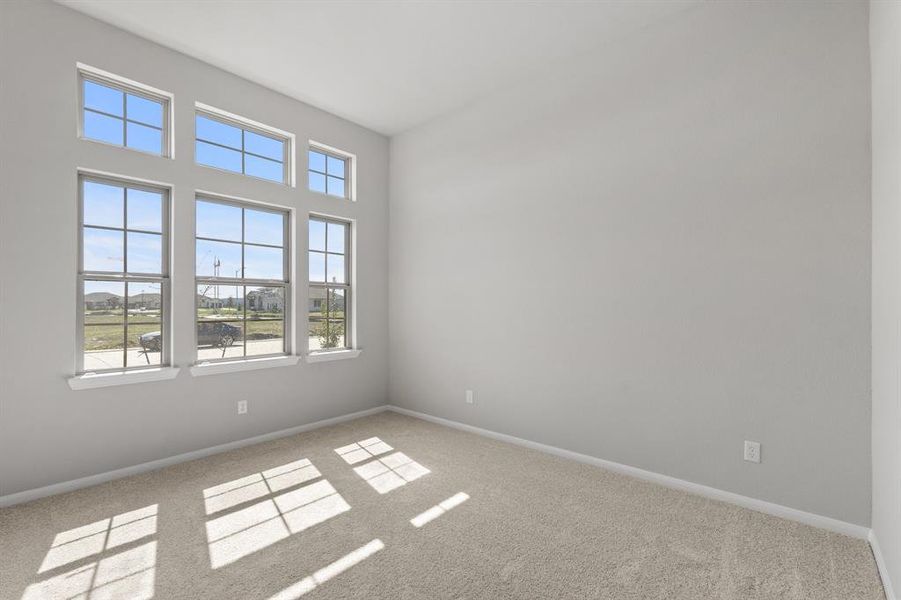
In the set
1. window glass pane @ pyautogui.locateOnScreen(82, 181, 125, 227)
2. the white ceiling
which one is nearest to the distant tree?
window glass pane @ pyautogui.locateOnScreen(82, 181, 125, 227)

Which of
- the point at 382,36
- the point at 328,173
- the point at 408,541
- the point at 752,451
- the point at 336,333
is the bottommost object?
the point at 408,541

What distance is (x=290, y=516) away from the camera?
2.47 meters

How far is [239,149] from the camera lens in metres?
3.76

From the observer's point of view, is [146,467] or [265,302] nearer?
[146,467]

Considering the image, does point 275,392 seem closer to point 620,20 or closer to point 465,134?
point 465,134

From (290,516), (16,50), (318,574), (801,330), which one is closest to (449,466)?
(290,516)

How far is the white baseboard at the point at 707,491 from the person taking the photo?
2.31 m

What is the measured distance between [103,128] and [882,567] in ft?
17.0

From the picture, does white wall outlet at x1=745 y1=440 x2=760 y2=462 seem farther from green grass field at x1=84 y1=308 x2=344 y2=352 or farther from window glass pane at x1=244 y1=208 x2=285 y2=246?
window glass pane at x1=244 y1=208 x2=285 y2=246

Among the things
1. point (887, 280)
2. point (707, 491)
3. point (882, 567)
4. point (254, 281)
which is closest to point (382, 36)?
point (254, 281)

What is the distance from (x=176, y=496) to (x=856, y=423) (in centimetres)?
398

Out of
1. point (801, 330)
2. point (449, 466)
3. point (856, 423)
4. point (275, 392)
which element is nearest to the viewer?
point (856, 423)

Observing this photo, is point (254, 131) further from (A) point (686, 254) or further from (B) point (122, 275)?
(A) point (686, 254)

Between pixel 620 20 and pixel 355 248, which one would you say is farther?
pixel 355 248
